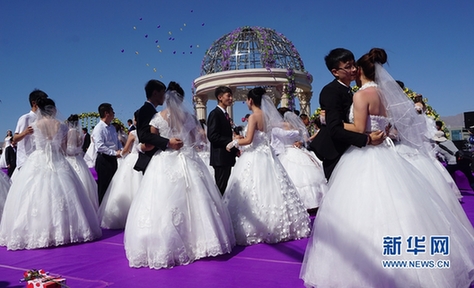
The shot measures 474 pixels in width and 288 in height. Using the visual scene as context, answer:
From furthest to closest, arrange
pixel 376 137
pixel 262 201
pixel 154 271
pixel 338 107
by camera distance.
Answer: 1. pixel 262 201
2. pixel 154 271
3. pixel 338 107
4. pixel 376 137

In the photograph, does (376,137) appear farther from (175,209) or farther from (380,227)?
(175,209)

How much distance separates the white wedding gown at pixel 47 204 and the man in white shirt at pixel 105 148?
53.9 inches

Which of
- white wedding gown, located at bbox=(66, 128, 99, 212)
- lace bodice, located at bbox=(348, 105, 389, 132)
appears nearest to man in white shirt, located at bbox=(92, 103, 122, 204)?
white wedding gown, located at bbox=(66, 128, 99, 212)

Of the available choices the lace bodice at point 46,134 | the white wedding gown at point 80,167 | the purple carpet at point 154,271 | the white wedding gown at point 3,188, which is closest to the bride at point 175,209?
the purple carpet at point 154,271

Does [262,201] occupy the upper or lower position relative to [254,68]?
lower

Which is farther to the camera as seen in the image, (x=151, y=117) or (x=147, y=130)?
(x=151, y=117)

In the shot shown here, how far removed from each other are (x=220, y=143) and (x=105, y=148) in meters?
2.41

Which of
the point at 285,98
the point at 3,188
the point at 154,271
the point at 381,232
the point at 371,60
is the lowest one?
the point at 154,271

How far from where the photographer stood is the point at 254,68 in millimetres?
21641

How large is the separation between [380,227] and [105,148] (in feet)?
17.4

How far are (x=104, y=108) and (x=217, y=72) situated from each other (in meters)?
15.5

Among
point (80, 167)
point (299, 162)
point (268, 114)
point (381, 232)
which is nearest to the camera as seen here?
point (381, 232)

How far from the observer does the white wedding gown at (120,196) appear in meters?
6.48

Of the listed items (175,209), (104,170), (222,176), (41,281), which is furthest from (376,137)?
(104,170)
